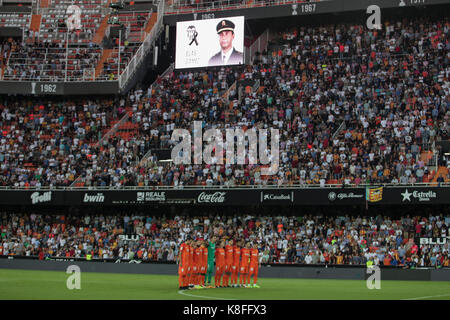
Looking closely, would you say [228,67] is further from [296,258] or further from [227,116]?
[296,258]

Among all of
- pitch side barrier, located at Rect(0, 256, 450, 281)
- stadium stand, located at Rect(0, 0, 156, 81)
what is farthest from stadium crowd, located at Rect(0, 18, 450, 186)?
pitch side barrier, located at Rect(0, 256, 450, 281)

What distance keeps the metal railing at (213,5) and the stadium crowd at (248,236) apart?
15.9 meters

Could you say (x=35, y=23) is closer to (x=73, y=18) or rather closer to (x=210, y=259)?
(x=73, y=18)

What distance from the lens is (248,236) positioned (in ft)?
127

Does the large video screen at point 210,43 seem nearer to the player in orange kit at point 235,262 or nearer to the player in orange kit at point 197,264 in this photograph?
the player in orange kit at point 235,262

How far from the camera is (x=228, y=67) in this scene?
46.9 m

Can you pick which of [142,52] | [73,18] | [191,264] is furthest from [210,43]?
[191,264]

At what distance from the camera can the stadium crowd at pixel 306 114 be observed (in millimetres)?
38812

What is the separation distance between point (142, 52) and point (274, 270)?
22.6 meters

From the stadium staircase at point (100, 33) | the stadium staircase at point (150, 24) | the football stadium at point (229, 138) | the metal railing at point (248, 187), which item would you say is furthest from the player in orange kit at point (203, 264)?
the stadium staircase at point (100, 33)

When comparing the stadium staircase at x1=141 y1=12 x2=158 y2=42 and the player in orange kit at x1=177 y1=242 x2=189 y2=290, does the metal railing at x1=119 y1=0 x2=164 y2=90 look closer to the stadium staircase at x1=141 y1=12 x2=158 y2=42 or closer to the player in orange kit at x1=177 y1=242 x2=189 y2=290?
the stadium staircase at x1=141 y1=12 x2=158 y2=42

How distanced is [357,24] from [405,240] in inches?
716

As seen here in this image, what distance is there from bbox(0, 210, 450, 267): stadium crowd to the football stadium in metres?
0.11

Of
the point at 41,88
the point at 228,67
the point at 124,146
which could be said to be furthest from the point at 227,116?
the point at 41,88
